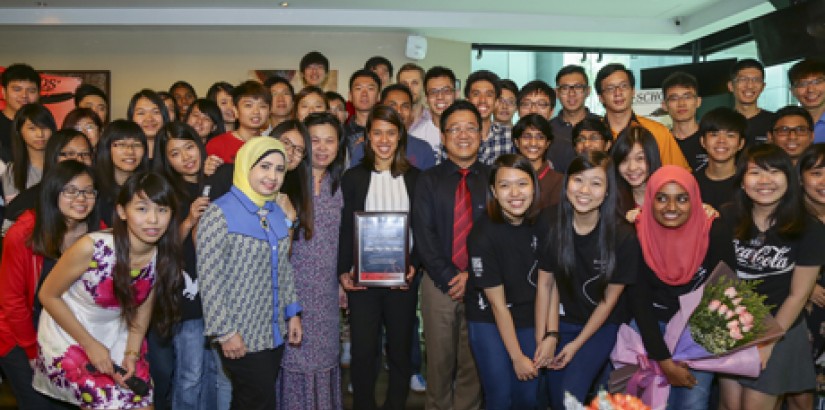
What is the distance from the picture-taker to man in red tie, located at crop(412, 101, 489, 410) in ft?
12.6

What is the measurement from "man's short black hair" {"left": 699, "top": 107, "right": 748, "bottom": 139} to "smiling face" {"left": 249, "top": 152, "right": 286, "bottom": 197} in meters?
2.78

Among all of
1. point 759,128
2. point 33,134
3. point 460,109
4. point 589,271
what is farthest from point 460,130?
point 759,128

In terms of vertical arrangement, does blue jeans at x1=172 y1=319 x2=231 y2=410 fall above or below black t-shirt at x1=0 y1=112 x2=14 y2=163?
below

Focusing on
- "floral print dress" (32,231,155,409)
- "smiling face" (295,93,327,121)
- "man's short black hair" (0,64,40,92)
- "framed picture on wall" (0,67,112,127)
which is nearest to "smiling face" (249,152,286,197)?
"floral print dress" (32,231,155,409)

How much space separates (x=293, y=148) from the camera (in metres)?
3.72

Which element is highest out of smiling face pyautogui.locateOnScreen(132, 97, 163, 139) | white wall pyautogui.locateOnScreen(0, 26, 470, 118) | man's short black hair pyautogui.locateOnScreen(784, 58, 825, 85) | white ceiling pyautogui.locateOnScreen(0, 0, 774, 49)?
white ceiling pyautogui.locateOnScreen(0, 0, 774, 49)

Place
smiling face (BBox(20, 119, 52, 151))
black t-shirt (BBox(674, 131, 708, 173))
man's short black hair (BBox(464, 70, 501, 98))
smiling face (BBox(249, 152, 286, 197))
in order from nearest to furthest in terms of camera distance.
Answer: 1. smiling face (BBox(249, 152, 286, 197))
2. smiling face (BBox(20, 119, 52, 151))
3. black t-shirt (BBox(674, 131, 708, 173))
4. man's short black hair (BBox(464, 70, 501, 98))

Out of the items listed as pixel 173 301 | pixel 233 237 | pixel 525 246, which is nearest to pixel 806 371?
pixel 525 246

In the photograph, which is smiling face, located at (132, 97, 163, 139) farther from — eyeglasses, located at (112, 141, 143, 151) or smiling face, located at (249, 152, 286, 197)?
smiling face, located at (249, 152, 286, 197)

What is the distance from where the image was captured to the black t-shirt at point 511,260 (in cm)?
343

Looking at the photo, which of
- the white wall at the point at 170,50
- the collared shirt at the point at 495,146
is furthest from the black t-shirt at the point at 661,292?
the white wall at the point at 170,50

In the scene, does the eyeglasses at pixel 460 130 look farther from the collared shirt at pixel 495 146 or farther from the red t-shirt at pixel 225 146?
the red t-shirt at pixel 225 146

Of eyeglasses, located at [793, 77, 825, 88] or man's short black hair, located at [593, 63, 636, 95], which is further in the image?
eyeglasses, located at [793, 77, 825, 88]

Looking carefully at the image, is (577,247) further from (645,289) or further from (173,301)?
(173,301)
